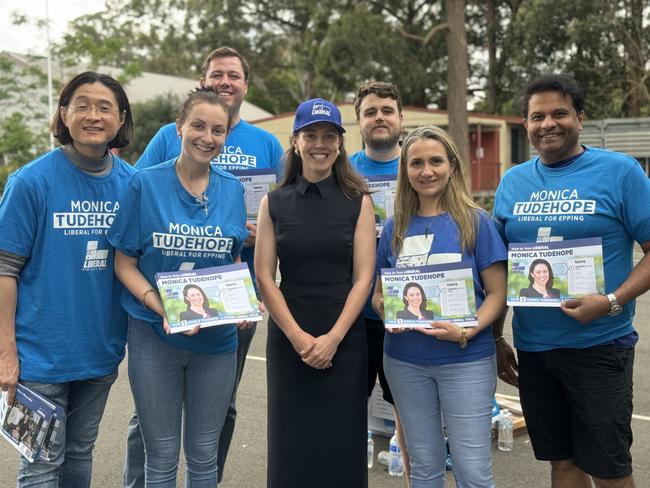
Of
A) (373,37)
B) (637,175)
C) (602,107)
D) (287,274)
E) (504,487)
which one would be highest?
(373,37)

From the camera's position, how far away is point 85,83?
3.28m

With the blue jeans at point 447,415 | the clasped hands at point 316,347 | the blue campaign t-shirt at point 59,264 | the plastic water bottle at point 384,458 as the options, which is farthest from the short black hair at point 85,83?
the plastic water bottle at point 384,458

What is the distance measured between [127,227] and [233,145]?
130 centimetres

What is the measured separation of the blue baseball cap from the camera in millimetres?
3424

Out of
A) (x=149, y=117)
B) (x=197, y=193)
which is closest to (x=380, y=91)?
(x=197, y=193)

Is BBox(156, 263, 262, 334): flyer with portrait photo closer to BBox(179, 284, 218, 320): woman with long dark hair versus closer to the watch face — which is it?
BBox(179, 284, 218, 320): woman with long dark hair

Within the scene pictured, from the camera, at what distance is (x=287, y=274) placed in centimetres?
348

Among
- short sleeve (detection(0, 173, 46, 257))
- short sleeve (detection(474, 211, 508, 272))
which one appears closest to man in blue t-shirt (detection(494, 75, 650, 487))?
short sleeve (detection(474, 211, 508, 272))

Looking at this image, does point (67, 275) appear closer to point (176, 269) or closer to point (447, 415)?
point (176, 269)

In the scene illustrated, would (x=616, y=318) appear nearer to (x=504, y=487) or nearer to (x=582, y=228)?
(x=582, y=228)

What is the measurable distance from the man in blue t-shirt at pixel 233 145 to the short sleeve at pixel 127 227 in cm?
94

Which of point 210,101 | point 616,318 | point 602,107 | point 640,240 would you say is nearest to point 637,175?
point 640,240

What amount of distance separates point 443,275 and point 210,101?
4.55 feet

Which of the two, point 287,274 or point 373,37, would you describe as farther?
point 373,37
